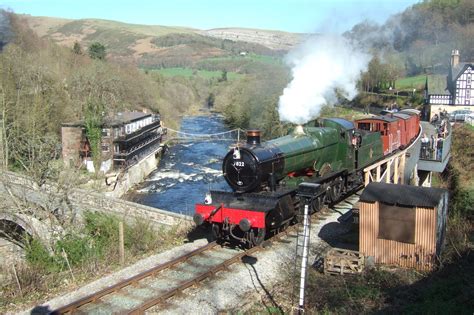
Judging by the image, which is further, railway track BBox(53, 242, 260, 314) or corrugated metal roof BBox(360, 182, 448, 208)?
corrugated metal roof BBox(360, 182, 448, 208)

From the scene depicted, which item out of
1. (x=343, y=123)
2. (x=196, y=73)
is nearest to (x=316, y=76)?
(x=343, y=123)

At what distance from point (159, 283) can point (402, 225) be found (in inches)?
242

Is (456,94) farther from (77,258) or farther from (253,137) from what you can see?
(77,258)

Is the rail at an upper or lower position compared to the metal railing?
lower

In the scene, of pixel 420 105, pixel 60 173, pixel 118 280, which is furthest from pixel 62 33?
pixel 118 280

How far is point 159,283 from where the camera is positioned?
10.8 m

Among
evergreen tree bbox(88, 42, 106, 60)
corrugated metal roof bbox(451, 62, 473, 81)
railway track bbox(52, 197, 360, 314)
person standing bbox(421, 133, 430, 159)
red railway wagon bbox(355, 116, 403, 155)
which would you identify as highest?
evergreen tree bbox(88, 42, 106, 60)

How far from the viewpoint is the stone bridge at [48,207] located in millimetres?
19031

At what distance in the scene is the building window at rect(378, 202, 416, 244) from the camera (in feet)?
39.2

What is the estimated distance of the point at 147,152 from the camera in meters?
49.9

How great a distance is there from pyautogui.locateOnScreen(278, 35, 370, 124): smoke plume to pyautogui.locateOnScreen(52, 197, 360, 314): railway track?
21.8ft

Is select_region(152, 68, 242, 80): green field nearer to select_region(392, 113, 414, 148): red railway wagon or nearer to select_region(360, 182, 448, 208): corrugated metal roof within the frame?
select_region(392, 113, 414, 148): red railway wagon

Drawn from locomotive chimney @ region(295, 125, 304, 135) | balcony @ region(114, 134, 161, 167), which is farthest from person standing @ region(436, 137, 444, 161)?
balcony @ region(114, 134, 161, 167)

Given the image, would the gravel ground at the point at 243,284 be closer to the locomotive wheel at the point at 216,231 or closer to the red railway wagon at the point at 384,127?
the locomotive wheel at the point at 216,231
